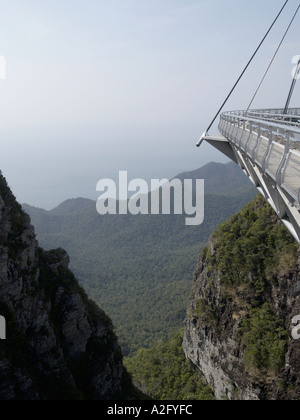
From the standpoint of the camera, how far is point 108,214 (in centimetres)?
12744

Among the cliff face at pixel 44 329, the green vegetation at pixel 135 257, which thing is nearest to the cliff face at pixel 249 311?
the cliff face at pixel 44 329

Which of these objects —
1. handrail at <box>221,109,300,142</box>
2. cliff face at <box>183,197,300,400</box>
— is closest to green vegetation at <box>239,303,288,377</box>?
cliff face at <box>183,197,300,400</box>

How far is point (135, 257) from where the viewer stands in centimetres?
9881

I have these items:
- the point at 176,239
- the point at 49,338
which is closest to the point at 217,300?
the point at 49,338

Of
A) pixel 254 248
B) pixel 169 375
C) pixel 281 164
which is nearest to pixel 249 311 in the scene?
pixel 254 248

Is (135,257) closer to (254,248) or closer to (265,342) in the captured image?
(254,248)

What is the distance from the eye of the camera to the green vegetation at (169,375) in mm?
26000

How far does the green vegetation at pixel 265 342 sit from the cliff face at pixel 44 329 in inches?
326

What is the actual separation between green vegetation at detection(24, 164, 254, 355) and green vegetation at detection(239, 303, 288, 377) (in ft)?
104

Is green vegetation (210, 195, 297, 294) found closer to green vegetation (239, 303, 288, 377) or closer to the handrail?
green vegetation (239, 303, 288, 377)

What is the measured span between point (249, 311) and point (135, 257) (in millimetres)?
78356

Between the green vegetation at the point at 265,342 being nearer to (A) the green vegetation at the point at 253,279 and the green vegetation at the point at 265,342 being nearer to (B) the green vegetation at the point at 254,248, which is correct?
(A) the green vegetation at the point at 253,279
